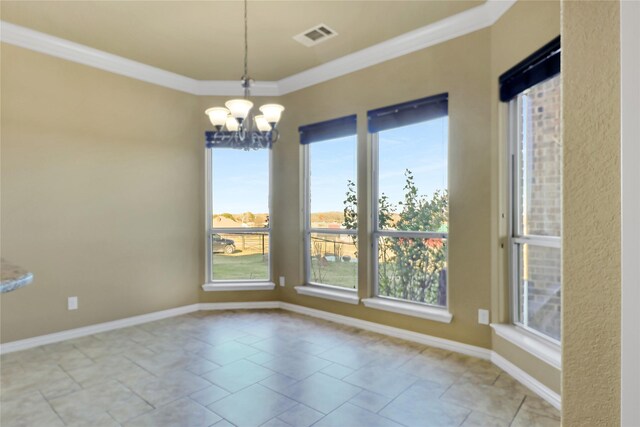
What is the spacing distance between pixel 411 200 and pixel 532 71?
59.6 inches

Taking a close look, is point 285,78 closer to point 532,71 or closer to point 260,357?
point 532,71

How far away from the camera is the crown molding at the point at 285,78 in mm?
3082

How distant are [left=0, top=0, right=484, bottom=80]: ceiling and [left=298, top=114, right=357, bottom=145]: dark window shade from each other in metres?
0.68

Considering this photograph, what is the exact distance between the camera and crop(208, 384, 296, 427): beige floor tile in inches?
86.7

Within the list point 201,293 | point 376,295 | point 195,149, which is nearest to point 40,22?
point 195,149

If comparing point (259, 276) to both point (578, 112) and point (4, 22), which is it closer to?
point (4, 22)

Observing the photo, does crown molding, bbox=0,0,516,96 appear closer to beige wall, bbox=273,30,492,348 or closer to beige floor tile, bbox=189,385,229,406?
beige wall, bbox=273,30,492,348

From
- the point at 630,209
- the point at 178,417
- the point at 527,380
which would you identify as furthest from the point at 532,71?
the point at 178,417

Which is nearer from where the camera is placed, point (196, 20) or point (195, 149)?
point (196, 20)

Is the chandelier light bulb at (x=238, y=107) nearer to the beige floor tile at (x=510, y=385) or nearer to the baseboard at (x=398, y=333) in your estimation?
the baseboard at (x=398, y=333)

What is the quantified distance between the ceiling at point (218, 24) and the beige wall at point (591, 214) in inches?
101

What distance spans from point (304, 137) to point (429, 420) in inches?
128

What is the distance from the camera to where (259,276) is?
480 cm

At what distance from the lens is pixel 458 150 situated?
3.19 m
